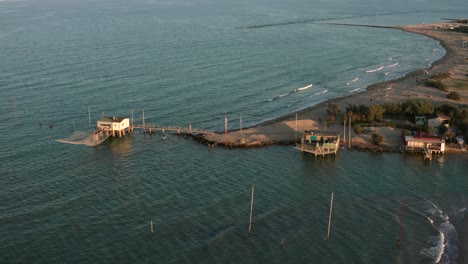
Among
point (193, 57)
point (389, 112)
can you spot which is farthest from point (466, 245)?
point (193, 57)

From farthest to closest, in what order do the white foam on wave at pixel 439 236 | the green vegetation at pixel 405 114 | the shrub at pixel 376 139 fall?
the green vegetation at pixel 405 114 → the shrub at pixel 376 139 → the white foam on wave at pixel 439 236

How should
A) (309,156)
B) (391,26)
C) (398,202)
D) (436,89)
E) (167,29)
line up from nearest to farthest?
(398,202), (309,156), (436,89), (167,29), (391,26)

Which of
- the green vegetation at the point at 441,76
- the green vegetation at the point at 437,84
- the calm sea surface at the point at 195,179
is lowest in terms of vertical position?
the calm sea surface at the point at 195,179

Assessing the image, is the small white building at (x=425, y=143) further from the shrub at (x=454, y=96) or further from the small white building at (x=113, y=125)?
the small white building at (x=113, y=125)

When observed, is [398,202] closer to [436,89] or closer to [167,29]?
[436,89]

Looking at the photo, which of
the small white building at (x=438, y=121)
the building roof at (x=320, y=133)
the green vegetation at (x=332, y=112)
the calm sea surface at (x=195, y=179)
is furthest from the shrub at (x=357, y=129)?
the small white building at (x=438, y=121)

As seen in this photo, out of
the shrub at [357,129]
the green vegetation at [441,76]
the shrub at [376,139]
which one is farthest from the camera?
the green vegetation at [441,76]
